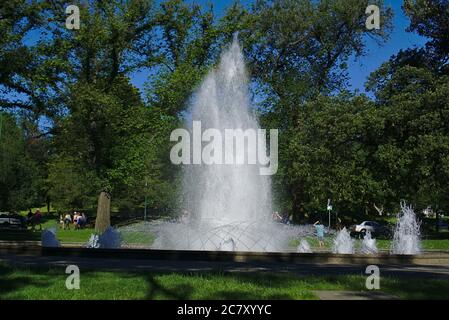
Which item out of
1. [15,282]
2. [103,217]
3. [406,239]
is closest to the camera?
[15,282]

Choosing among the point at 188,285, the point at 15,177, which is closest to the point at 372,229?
the point at 15,177

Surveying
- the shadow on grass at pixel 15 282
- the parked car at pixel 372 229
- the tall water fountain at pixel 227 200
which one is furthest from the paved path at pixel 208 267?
the parked car at pixel 372 229

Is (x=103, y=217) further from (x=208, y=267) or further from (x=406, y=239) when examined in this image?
(x=208, y=267)

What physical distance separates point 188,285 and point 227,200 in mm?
11957

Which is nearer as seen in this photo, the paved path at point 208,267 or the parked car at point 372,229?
the paved path at point 208,267

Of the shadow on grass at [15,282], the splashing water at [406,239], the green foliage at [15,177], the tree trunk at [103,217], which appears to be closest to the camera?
the shadow on grass at [15,282]

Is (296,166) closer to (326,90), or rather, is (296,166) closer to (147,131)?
(147,131)

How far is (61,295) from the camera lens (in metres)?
8.62

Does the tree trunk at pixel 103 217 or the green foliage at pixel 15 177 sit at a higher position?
the green foliage at pixel 15 177

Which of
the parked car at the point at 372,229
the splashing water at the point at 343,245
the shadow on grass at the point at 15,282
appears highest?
the shadow on grass at the point at 15,282

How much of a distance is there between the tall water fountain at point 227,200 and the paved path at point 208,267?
4.04 meters

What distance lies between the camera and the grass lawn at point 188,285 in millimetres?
8789

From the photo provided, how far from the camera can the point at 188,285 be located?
31.9 feet

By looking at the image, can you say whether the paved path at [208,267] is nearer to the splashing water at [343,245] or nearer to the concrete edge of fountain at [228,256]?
the concrete edge of fountain at [228,256]
